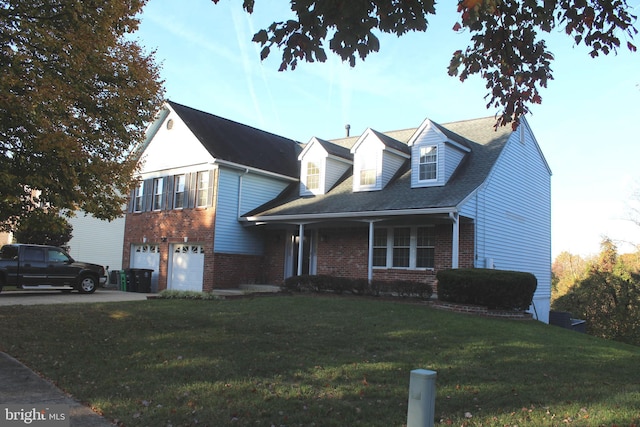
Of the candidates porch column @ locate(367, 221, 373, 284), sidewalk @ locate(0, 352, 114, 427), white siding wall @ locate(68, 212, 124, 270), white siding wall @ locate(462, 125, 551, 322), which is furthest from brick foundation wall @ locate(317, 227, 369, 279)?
white siding wall @ locate(68, 212, 124, 270)

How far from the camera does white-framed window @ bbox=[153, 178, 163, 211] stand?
23.9 meters

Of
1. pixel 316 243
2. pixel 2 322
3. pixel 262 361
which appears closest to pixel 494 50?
pixel 262 361

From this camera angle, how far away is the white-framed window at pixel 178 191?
22.6 metres

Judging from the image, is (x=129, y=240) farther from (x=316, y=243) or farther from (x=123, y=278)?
(x=316, y=243)

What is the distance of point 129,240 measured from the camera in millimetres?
25047

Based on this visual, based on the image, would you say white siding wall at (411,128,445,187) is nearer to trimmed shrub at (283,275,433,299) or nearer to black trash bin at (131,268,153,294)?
trimmed shrub at (283,275,433,299)

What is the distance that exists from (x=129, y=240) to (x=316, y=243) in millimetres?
10409

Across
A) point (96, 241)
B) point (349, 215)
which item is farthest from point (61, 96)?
point (96, 241)

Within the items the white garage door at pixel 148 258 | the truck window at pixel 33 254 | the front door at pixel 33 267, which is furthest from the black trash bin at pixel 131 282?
the truck window at pixel 33 254

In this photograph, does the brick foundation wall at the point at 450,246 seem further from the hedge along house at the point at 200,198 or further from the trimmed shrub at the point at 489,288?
the hedge along house at the point at 200,198

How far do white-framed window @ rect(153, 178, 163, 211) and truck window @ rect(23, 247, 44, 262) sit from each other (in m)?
6.31

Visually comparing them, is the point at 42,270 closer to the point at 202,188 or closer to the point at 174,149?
the point at 202,188

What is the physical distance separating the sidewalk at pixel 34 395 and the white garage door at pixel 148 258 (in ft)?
54.1

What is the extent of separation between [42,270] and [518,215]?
1801 cm
